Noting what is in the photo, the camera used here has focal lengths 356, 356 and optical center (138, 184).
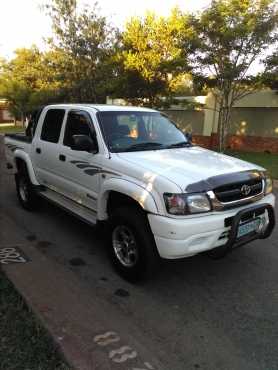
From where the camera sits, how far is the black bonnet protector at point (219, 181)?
11.0 feet

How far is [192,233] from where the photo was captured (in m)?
3.32

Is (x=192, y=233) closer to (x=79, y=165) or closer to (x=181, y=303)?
(x=181, y=303)

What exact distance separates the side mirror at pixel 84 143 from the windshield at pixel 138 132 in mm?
183

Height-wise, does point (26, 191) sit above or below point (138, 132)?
below

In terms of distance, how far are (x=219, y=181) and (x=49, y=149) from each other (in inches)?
113

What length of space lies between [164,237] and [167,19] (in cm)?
1328

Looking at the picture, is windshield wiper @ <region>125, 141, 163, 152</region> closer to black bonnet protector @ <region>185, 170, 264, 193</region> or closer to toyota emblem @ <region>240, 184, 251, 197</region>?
black bonnet protector @ <region>185, 170, 264, 193</region>

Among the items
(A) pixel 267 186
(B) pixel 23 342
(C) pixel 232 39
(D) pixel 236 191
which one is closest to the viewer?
(B) pixel 23 342

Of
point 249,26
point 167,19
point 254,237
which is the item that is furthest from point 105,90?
point 254,237

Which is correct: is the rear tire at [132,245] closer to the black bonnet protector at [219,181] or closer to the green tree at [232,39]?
the black bonnet protector at [219,181]

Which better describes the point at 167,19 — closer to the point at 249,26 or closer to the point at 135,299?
the point at 249,26

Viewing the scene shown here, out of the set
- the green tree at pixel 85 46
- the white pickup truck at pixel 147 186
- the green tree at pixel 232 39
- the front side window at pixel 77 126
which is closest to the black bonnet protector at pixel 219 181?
the white pickup truck at pixel 147 186

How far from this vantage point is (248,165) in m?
4.16

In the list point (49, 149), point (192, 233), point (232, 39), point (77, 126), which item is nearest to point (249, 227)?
point (192, 233)
